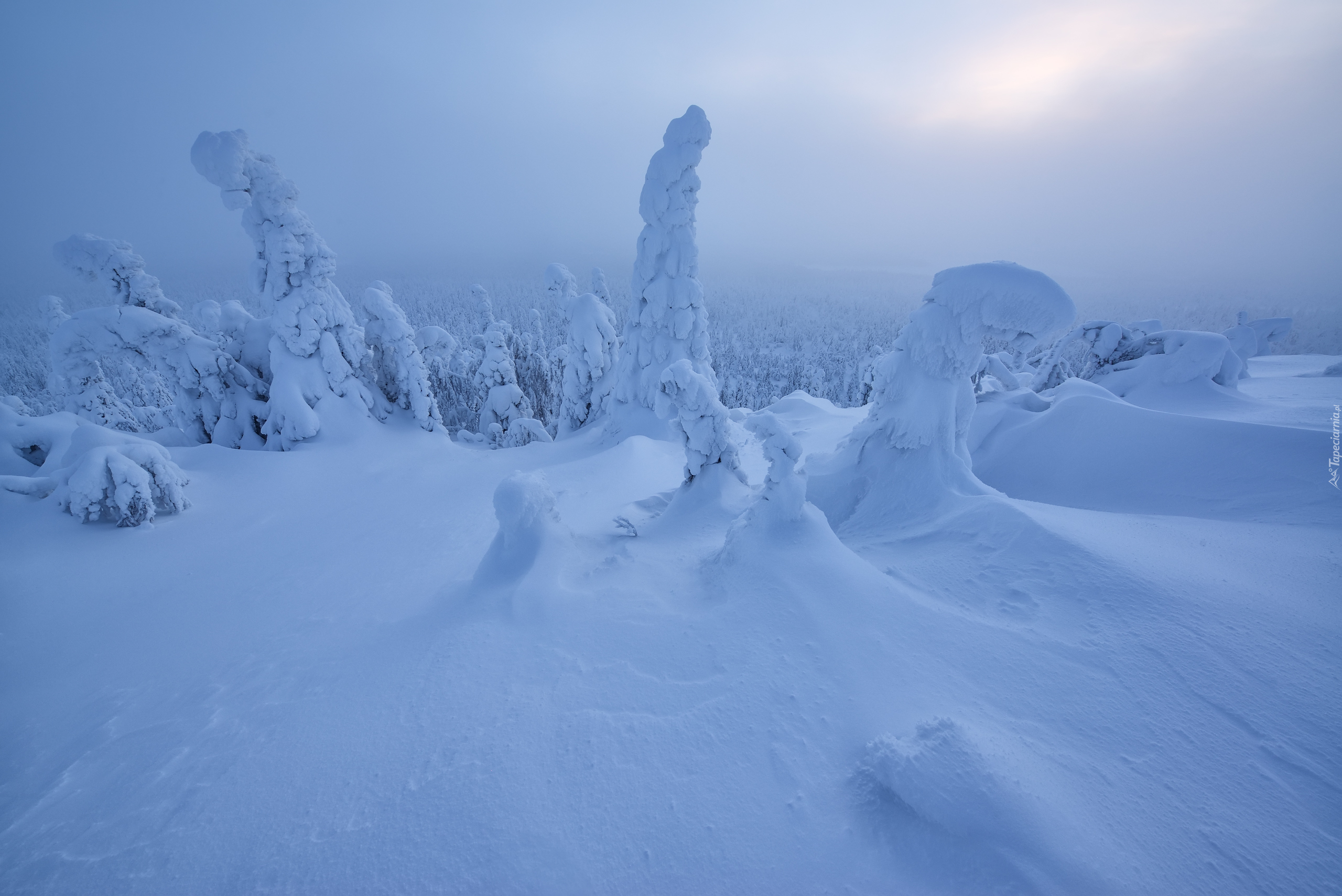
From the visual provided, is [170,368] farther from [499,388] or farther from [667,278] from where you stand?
[667,278]

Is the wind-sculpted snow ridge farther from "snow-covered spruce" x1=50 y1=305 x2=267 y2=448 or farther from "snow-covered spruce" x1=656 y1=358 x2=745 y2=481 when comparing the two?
"snow-covered spruce" x1=50 y1=305 x2=267 y2=448

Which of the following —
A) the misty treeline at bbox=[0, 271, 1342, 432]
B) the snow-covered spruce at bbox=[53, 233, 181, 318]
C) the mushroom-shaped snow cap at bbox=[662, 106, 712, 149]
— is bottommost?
the misty treeline at bbox=[0, 271, 1342, 432]

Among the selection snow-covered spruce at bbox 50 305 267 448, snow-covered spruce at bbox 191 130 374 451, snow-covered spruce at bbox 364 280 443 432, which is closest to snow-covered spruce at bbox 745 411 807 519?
snow-covered spruce at bbox 191 130 374 451

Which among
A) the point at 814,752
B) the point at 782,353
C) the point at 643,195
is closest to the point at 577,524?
the point at 814,752

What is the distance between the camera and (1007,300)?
20.0 ft

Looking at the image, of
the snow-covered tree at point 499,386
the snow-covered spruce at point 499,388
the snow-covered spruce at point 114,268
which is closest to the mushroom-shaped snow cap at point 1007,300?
the snow-covered spruce at point 114,268

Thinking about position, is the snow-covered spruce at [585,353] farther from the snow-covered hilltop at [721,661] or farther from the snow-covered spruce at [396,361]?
the snow-covered hilltop at [721,661]

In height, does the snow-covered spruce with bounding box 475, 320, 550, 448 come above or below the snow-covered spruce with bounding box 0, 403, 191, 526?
below

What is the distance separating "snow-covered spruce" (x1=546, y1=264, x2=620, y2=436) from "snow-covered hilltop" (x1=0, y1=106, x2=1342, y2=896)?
10164mm

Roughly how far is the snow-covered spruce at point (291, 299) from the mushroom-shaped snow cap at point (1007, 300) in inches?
616

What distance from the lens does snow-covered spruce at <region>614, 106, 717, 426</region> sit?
44.9 ft

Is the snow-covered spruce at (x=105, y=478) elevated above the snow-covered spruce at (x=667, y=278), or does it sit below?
below

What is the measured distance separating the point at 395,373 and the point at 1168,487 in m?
19.6

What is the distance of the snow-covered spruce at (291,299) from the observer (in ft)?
39.6
